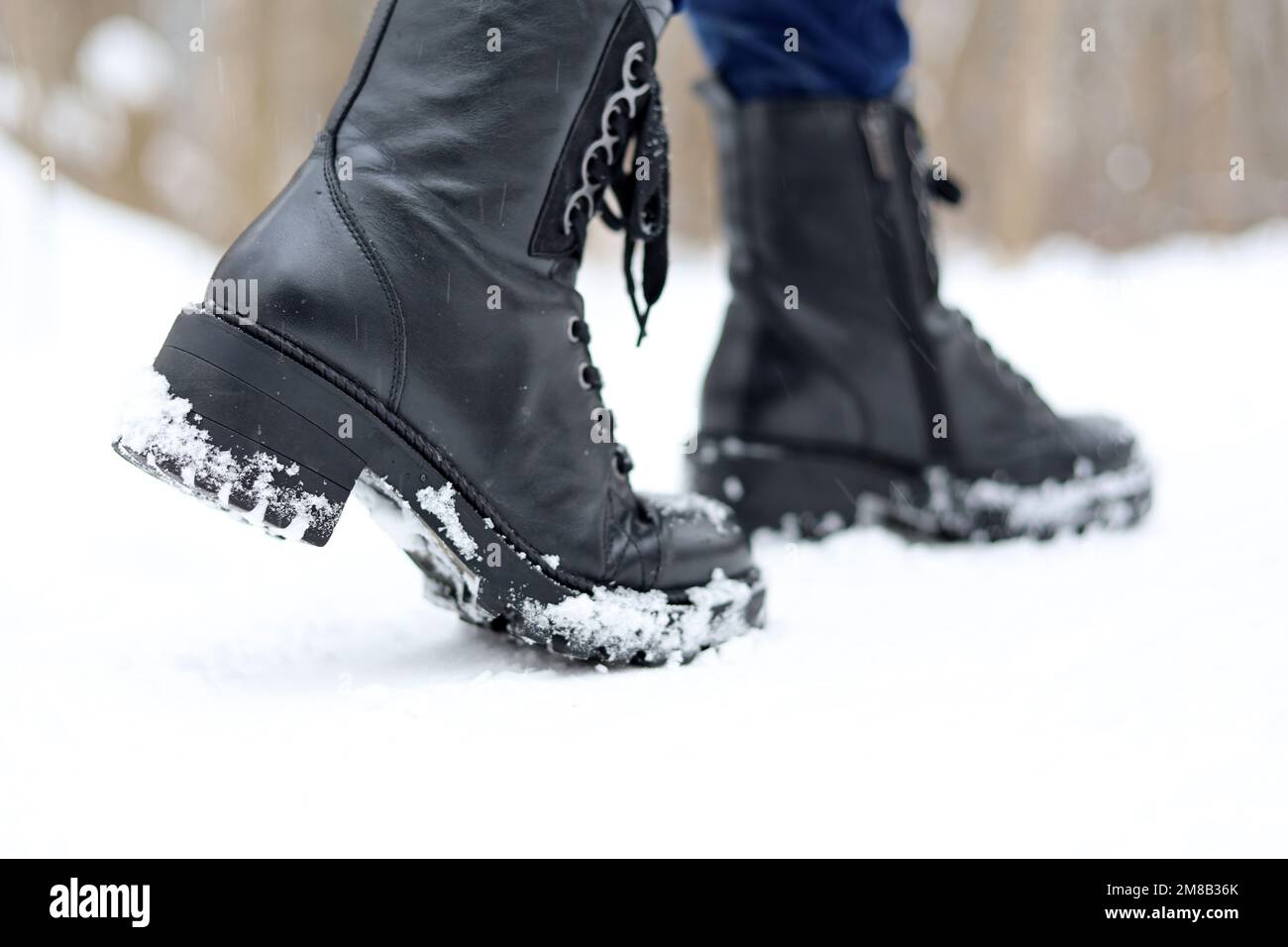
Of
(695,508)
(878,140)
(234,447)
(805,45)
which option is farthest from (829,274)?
(234,447)

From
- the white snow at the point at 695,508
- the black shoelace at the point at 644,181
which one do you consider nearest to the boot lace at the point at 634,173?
the black shoelace at the point at 644,181

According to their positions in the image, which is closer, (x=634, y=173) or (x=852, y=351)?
(x=634, y=173)

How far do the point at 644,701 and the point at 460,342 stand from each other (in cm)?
33

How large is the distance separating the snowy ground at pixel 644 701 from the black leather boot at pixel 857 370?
0.22ft

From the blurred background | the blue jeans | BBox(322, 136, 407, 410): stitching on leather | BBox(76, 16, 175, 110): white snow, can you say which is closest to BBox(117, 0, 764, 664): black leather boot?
BBox(322, 136, 407, 410): stitching on leather

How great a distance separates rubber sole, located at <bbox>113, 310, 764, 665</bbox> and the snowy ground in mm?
45

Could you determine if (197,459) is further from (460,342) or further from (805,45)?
(805,45)

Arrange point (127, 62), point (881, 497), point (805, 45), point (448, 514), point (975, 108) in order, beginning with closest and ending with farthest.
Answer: point (448, 514)
point (805, 45)
point (881, 497)
point (127, 62)
point (975, 108)

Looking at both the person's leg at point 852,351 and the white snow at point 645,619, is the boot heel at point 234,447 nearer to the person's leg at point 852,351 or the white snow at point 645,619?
the white snow at point 645,619

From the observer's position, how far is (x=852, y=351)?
1558mm

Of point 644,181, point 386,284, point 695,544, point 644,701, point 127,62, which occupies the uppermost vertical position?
point 127,62
